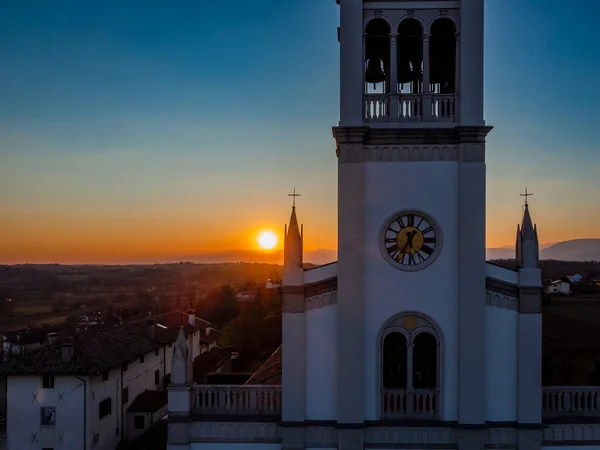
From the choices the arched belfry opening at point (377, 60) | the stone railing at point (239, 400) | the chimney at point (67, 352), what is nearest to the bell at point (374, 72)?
the arched belfry opening at point (377, 60)

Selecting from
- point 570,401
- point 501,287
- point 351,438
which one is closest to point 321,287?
point 351,438

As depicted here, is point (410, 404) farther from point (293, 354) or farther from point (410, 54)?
point (410, 54)

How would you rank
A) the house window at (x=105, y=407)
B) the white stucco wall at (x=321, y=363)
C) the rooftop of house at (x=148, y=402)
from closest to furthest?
the white stucco wall at (x=321, y=363)
the house window at (x=105, y=407)
the rooftop of house at (x=148, y=402)

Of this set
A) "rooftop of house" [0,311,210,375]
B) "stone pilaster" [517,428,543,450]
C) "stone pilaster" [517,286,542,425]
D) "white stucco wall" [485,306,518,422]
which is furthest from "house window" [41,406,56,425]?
"stone pilaster" [517,286,542,425]

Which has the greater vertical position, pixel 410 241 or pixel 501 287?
pixel 410 241

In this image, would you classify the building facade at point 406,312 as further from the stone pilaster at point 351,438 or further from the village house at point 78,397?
the village house at point 78,397

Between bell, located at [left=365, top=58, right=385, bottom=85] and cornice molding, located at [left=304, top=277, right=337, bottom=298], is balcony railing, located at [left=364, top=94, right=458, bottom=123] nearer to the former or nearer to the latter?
bell, located at [left=365, top=58, right=385, bottom=85]
